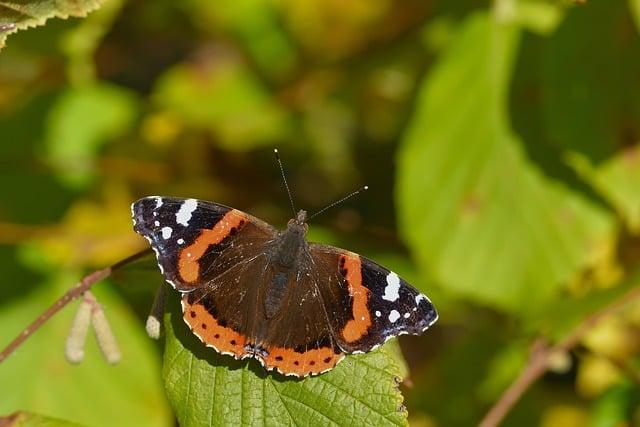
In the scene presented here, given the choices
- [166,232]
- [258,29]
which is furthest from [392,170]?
[166,232]

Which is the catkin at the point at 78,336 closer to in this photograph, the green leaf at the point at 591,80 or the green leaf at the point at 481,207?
the green leaf at the point at 481,207

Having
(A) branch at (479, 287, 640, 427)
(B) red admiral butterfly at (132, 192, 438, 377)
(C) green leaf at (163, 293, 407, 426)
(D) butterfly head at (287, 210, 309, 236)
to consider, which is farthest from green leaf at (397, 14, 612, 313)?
(C) green leaf at (163, 293, 407, 426)

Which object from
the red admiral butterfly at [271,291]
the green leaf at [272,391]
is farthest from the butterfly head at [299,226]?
the green leaf at [272,391]

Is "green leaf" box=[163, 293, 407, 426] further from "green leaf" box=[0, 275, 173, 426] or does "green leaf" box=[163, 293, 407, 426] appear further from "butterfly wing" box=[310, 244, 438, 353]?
"green leaf" box=[0, 275, 173, 426]

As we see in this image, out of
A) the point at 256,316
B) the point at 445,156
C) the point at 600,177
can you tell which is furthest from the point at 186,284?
the point at 600,177

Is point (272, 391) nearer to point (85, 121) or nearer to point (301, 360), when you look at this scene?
point (301, 360)

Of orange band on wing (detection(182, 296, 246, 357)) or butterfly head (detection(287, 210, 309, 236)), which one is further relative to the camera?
butterfly head (detection(287, 210, 309, 236))

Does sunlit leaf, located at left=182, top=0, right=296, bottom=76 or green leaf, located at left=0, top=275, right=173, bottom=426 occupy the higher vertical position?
sunlit leaf, located at left=182, top=0, right=296, bottom=76
